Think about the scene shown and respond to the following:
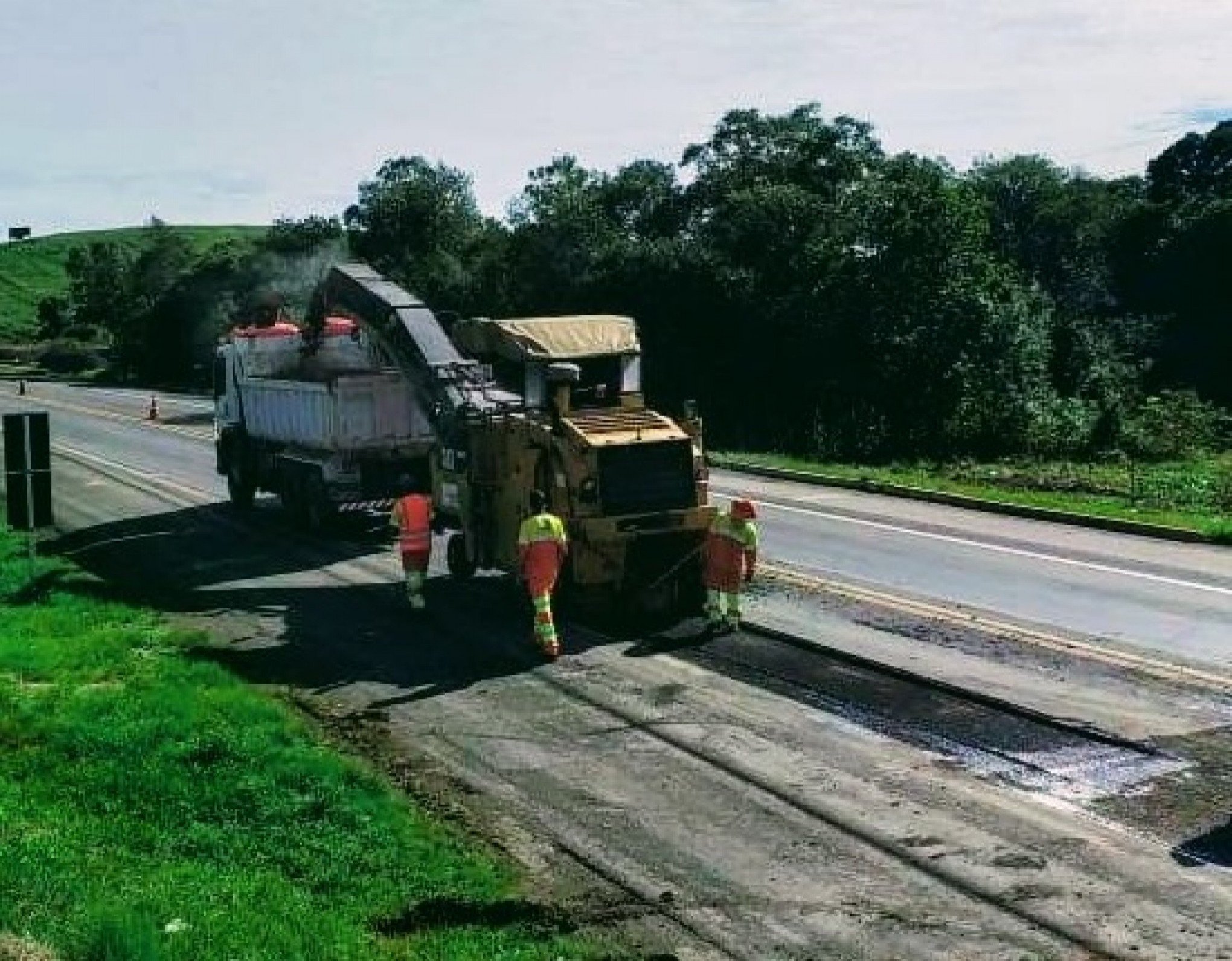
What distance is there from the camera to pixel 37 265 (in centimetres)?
13488

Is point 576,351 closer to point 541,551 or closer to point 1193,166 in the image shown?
point 541,551

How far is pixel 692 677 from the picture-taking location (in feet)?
45.0

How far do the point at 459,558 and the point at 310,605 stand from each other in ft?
5.99

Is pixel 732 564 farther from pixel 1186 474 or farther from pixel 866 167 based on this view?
pixel 866 167

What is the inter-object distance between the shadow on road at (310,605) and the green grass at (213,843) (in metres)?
1.43

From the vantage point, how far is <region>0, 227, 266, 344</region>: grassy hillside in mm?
113625

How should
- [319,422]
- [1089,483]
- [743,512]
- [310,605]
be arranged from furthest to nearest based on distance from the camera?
[1089,483] → [319,422] → [310,605] → [743,512]

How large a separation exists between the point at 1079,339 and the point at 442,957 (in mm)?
31961

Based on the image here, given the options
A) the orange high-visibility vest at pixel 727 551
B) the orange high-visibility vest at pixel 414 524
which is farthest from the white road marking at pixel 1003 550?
the orange high-visibility vest at pixel 414 524

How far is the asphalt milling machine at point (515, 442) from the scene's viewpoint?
1568 cm

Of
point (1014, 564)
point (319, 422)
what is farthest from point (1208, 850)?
point (319, 422)

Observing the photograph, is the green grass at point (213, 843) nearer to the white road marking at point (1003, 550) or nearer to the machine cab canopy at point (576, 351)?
the machine cab canopy at point (576, 351)

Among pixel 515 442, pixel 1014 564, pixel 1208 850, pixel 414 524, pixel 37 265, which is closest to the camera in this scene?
pixel 1208 850

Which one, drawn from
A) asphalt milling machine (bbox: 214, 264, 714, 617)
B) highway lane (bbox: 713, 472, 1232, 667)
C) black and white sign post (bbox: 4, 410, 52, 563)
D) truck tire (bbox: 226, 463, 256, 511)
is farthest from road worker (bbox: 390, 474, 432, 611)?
truck tire (bbox: 226, 463, 256, 511)
